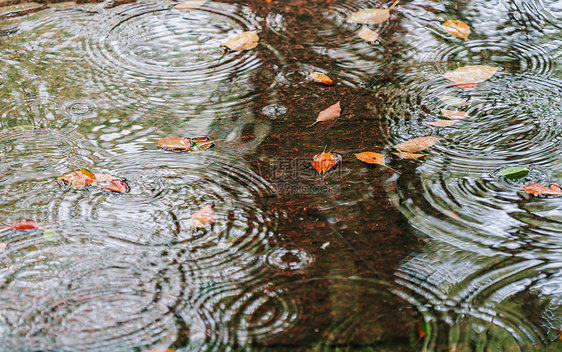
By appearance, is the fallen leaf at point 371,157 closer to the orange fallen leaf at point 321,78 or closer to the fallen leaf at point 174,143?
the orange fallen leaf at point 321,78

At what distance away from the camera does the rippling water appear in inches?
57.0

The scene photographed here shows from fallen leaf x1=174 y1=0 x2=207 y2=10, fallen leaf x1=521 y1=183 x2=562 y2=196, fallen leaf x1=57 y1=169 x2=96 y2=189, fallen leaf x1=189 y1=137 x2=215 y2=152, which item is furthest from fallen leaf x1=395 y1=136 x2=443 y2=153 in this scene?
fallen leaf x1=174 y1=0 x2=207 y2=10

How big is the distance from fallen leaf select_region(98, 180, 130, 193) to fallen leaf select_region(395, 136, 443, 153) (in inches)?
47.2

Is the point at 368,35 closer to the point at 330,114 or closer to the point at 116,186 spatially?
the point at 330,114

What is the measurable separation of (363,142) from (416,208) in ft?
1.52

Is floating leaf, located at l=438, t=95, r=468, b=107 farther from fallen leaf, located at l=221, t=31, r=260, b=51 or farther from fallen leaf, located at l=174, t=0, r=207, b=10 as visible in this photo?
fallen leaf, located at l=174, t=0, r=207, b=10

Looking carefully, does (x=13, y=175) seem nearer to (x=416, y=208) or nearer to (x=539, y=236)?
(x=416, y=208)

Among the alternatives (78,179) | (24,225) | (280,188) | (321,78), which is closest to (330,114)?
(321,78)

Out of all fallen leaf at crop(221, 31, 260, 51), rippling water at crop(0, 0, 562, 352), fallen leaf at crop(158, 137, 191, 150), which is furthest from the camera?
fallen leaf at crop(221, 31, 260, 51)

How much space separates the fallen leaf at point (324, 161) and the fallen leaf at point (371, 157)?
97mm

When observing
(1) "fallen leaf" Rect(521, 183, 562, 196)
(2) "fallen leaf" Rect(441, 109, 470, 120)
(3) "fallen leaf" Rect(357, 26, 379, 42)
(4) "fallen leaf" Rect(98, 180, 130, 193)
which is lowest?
(4) "fallen leaf" Rect(98, 180, 130, 193)

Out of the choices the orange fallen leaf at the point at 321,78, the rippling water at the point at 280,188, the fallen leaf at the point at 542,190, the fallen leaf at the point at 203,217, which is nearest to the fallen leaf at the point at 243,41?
the rippling water at the point at 280,188

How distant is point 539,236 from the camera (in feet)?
5.52

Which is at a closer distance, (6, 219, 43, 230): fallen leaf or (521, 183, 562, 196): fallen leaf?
(6, 219, 43, 230): fallen leaf
